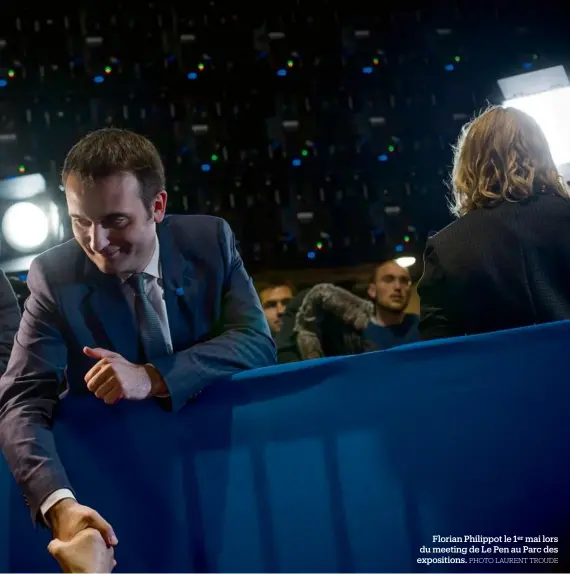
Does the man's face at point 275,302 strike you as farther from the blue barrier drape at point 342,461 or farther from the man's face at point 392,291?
the blue barrier drape at point 342,461

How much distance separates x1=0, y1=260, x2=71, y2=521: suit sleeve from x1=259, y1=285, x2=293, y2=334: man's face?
2.44m

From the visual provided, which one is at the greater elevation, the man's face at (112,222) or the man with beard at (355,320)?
the man's face at (112,222)

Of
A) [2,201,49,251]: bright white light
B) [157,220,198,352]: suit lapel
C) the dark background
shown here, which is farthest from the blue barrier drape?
the dark background

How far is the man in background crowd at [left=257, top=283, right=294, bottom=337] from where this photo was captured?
3.96 m

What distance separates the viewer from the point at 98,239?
1.49m

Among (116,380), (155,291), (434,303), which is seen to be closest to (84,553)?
(116,380)

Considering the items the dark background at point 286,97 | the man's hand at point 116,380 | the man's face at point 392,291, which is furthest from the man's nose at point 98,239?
the dark background at point 286,97

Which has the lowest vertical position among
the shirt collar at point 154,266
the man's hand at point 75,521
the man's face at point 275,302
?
the man's hand at point 75,521

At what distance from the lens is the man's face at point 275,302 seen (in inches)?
→ 156

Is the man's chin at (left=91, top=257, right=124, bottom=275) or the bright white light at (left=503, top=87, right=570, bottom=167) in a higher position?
the bright white light at (left=503, top=87, right=570, bottom=167)

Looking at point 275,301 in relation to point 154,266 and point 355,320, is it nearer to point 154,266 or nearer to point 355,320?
point 355,320

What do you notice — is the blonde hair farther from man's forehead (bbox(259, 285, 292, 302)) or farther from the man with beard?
man's forehead (bbox(259, 285, 292, 302))

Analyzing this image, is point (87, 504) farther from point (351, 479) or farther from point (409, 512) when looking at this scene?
point (409, 512)

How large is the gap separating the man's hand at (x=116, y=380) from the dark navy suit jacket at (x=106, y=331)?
56 millimetres
